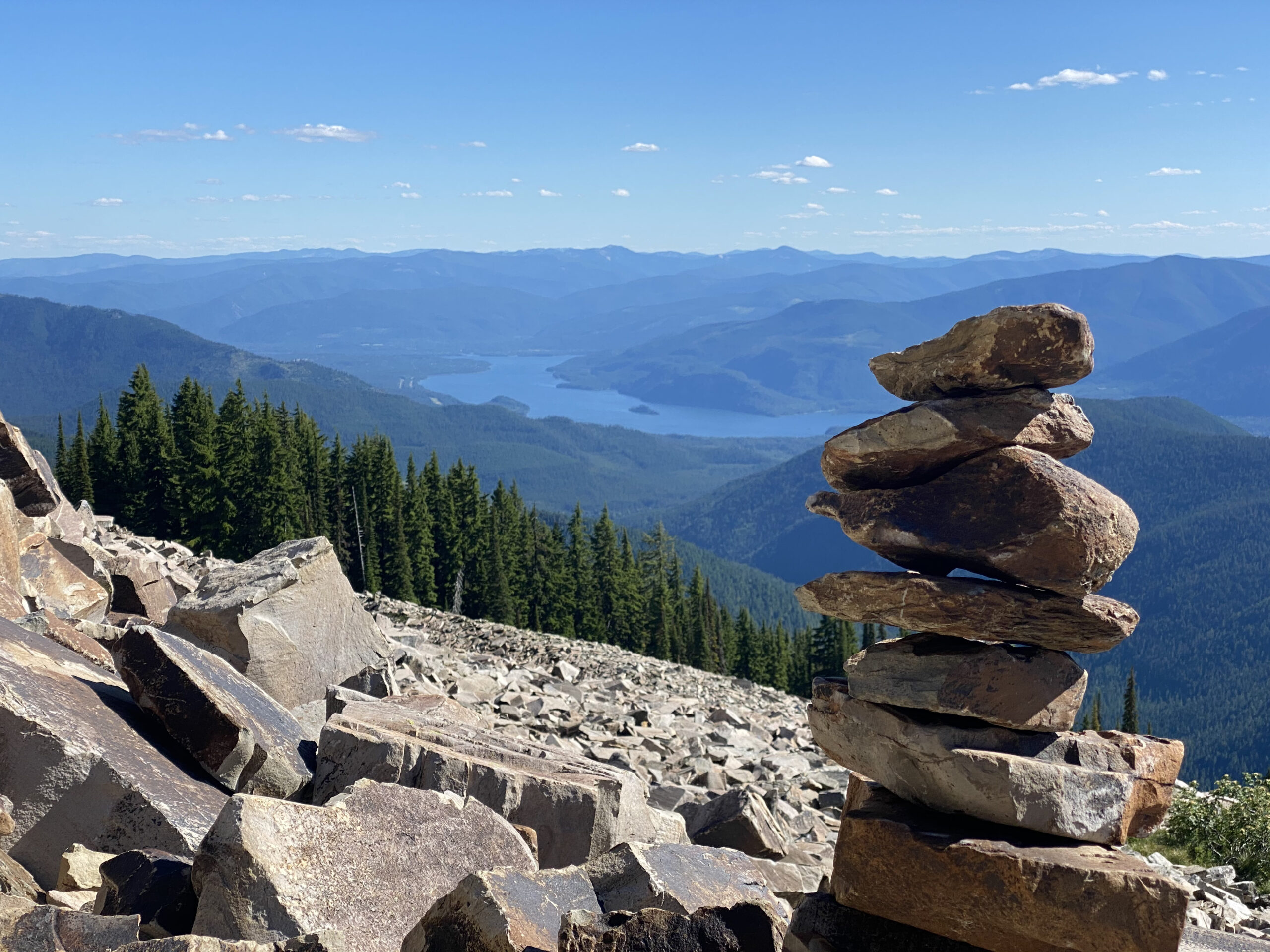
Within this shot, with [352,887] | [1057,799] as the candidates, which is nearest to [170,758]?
[352,887]

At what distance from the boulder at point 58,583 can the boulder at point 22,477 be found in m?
1.95

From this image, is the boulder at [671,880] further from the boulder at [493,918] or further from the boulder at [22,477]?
the boulder at [22,477]

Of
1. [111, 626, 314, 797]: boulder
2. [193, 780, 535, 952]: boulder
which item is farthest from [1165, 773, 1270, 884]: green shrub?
[111, 626, 314, 797]: boulder

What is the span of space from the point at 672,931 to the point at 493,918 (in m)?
1.70

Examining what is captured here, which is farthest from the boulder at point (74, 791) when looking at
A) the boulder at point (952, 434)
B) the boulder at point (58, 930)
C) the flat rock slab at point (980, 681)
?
the boulder at point (952, 434)

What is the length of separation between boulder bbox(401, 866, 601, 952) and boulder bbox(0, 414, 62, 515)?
19550 millimetres

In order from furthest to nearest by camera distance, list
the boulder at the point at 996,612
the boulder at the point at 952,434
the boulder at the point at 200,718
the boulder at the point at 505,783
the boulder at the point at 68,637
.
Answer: the boulder at the point at 68,637 < the boulder at the point at 505,783 < the boulder at the point at 200,718 < the boulder at the point at 952,434 < the boulder at the point at 996,612

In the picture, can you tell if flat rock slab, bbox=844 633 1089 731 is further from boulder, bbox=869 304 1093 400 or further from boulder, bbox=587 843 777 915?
boulder, bbox=869 304 1093 400

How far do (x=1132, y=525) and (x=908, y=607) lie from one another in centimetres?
248

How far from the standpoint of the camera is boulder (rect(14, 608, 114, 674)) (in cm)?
1602

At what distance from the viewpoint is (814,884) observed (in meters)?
15.6

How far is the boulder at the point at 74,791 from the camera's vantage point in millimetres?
11789

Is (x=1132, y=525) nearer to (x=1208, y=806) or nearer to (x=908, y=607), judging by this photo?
(x=908, y=607)

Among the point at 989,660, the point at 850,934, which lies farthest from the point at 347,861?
the point at 989,660
